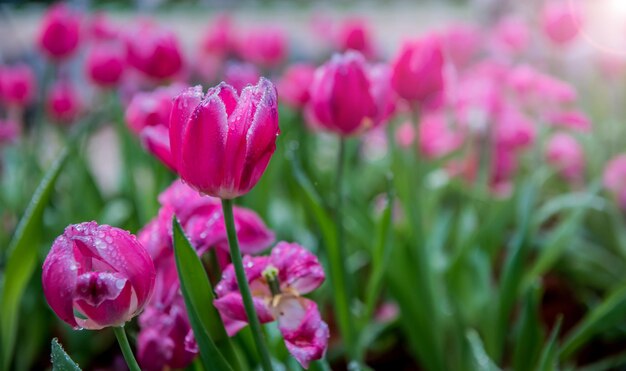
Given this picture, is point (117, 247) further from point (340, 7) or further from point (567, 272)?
point (340, 7)

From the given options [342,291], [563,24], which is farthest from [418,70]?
[563,24]

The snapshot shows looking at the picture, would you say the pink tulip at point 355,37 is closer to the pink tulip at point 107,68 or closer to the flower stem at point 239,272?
the pink tulip at point 107,68

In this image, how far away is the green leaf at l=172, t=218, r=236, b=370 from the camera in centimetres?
49

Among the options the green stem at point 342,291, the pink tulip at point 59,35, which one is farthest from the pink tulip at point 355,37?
the green stem at point 342,291

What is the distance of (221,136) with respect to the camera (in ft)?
1.40

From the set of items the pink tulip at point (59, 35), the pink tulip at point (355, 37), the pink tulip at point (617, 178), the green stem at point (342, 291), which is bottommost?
the pink tulip at point (617, 178)

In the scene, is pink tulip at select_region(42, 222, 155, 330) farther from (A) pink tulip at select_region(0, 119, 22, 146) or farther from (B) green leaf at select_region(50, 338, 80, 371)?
(A) pink tulip at select_region(0, 119, 22, 146)

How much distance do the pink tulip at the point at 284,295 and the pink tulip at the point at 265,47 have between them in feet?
4.55

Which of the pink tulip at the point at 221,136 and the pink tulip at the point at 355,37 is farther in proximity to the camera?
the pink tulip at the point at 355,37

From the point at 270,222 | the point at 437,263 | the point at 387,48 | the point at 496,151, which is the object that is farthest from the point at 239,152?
the point at 387,48

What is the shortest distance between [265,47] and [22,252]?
3.98 feet

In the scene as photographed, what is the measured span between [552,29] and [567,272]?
57 cm

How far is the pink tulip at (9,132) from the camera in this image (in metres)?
1.55

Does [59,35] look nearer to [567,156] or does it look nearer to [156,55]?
[156,55]
